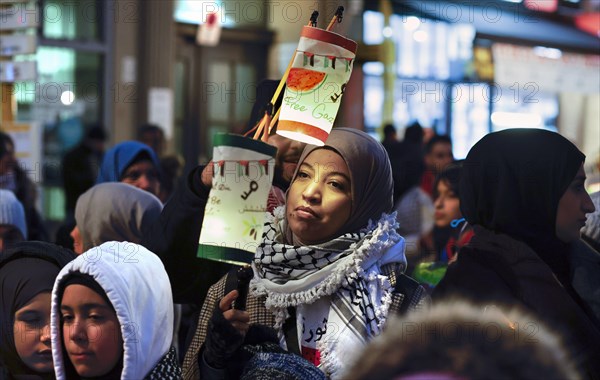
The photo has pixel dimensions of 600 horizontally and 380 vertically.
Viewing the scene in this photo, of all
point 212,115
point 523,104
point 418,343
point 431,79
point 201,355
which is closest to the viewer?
point 418,343

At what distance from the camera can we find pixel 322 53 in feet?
10.7

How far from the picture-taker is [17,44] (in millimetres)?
7820

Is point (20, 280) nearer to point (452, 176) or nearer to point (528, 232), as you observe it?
point (528, 232)

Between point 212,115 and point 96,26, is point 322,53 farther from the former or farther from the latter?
point 212,115

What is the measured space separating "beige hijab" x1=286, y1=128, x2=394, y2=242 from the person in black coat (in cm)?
29

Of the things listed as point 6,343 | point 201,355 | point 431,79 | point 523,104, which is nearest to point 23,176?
point 6,343

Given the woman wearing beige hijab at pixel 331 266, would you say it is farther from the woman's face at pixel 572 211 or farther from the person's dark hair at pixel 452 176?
the person's dark hair at pixel 452 176

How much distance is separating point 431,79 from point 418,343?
51.8 feet

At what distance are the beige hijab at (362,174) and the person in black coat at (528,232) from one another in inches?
11.4

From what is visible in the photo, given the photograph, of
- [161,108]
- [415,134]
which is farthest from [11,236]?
[161,108]

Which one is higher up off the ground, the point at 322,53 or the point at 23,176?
the point at 322,53

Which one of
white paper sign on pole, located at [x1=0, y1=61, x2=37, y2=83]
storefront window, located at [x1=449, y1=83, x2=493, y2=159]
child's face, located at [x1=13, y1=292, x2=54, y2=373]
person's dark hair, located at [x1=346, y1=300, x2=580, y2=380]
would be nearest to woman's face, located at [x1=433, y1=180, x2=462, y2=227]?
child's face, located at [x1=13, y1=292, x2=54, y2=373]

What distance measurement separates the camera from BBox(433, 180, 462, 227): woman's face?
5.80 m

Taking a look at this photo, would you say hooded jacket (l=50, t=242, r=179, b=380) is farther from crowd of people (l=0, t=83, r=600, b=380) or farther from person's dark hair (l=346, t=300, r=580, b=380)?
person's dark hair (l=346, t=300, r=580, b=380)
